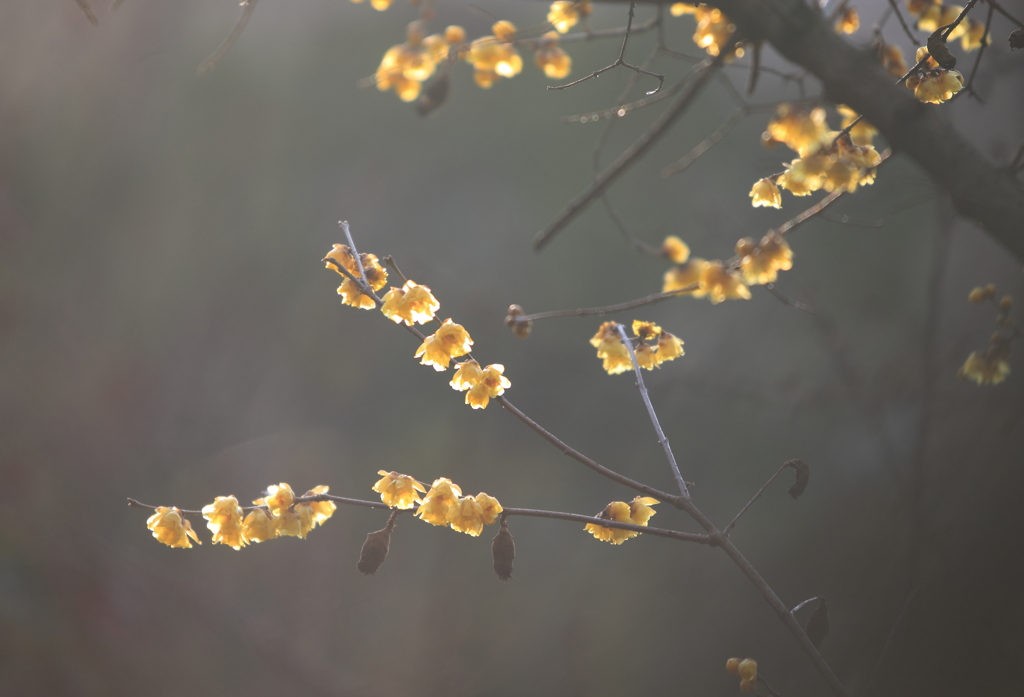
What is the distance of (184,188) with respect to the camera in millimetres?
2699

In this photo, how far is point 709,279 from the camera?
1.69ft

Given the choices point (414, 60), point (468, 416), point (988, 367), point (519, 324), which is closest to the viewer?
point (519, 324)

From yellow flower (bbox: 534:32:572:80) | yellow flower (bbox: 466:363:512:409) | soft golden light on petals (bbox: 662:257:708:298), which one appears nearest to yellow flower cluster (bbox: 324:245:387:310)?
yellow flower (bbox: 466:363:512:409)

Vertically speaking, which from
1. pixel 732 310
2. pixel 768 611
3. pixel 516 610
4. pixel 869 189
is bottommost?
pixel 768 611

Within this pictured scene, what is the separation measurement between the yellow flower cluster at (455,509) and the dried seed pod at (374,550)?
48 millimetres

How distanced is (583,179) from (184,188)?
1.84 meters

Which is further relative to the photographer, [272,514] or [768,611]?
[768,611]

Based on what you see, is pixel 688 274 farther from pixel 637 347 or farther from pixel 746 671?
pixel 746 671

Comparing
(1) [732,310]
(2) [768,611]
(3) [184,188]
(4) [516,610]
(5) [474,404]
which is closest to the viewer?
(5) [474,404]

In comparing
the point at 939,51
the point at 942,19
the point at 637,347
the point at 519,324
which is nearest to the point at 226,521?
the point at 519,324

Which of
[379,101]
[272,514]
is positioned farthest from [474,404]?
[379,101]

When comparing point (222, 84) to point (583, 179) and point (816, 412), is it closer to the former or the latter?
point (583, 179)

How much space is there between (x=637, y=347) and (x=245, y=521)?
0.54 metres

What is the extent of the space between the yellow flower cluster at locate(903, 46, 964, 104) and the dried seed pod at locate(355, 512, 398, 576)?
2.55ft
